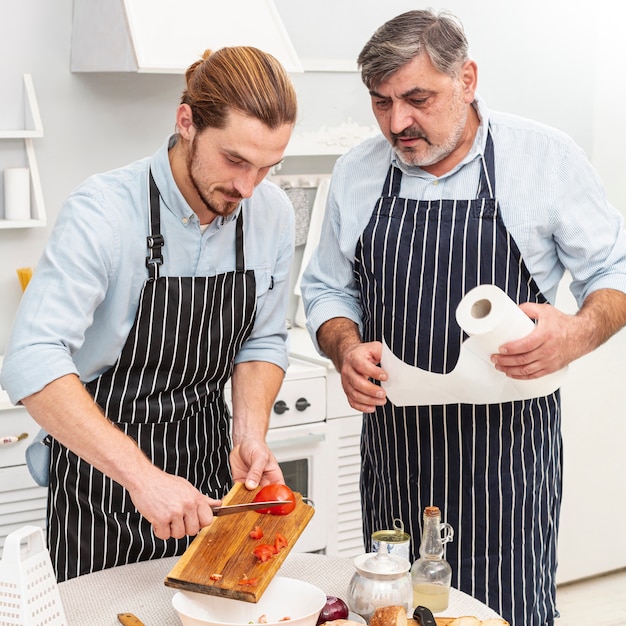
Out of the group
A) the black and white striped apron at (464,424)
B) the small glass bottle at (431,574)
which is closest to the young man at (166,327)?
the black and white striped apron at (464,424)

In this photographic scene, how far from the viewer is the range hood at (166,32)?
276 centimetres

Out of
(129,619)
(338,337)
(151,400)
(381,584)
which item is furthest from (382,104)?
(129,619)

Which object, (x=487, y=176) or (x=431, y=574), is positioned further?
(x=487, y=176)

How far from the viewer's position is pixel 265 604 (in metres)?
1.43

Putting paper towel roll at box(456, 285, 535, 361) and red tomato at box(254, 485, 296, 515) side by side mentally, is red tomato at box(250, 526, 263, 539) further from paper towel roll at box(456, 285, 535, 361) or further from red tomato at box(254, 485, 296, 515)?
paper towel roll at box(456, 285, 535, 361)

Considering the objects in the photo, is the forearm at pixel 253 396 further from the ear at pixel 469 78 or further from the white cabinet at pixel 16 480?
the white cabinet at pixel 16 480

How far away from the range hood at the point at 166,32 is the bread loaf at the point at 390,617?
6.12 feet

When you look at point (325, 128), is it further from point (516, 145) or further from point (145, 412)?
point (145, 412)

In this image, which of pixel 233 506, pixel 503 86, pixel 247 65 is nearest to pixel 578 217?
pixel 247 65

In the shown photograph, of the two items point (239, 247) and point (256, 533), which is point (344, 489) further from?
point (256, 533)

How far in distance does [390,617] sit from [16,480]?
1.67 m

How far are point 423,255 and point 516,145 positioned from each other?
0.98 ft

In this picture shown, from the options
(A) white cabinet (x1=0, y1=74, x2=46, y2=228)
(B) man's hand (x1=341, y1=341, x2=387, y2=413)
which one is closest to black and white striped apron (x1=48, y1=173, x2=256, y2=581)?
(B) man's hand (x1=341, y1=341, x2=387, y2=413)

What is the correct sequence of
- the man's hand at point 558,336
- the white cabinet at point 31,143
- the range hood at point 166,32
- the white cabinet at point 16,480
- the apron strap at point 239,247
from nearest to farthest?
the man's hand at point 558,336 < the apron strap at point 239,247 < the white cabinet at point 16,480 < the range hood at point 166,32 < the white cabinet at point 31,143
